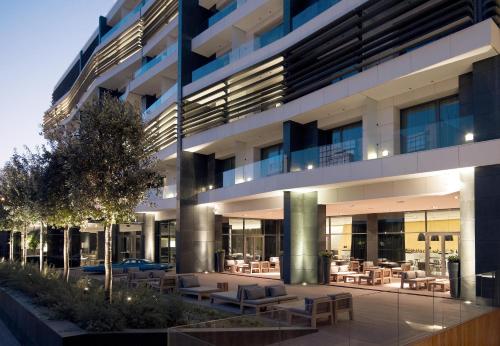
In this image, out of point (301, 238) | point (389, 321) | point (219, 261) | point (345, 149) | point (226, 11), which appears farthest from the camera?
point (219, 261)

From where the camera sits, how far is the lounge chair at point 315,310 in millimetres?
10281

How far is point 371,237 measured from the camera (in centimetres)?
2931

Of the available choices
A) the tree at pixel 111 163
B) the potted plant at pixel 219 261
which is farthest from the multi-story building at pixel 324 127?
the tree at pixel 111 163

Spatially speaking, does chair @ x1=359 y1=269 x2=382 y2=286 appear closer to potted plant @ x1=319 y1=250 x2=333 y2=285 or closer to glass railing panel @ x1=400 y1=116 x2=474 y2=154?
potted plant @ x1=319 y1=250 x2=333 y2=285

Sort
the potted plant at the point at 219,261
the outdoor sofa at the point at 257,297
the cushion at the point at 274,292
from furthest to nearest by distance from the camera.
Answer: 1. the potted plant at the point at 219,261
2. the cushion at the point at 274,292
3. the outdoor sofa at the point at 257,297

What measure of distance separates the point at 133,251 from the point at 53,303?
2930 cm

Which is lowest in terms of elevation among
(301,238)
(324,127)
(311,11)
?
(301,238)

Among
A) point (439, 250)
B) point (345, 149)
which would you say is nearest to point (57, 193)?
point (345, 149)

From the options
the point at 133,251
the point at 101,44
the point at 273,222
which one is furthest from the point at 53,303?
the point at 101,44

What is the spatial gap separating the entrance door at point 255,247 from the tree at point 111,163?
20.6 metres

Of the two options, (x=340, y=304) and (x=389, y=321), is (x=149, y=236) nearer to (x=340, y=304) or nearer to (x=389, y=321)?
(x=340, y=304)

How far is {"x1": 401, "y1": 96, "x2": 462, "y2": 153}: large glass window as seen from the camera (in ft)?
49.5

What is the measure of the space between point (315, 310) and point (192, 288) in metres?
7.69

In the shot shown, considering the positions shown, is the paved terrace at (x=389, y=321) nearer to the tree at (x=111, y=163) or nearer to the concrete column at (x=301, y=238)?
the tree at (x=111, y=163)
